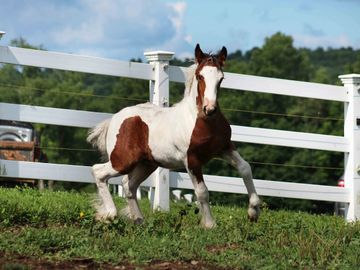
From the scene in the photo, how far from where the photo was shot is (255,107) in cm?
6550

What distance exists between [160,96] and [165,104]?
13 cm

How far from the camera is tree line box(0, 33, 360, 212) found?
150 ft

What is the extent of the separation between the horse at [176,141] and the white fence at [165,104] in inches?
38.7

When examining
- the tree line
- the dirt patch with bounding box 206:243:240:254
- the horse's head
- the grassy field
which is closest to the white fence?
the grassy field

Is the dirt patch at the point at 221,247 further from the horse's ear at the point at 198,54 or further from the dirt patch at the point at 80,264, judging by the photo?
the horse's ear at the point at 198,54

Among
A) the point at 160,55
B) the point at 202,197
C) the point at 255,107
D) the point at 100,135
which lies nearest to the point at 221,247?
the point at 202,197

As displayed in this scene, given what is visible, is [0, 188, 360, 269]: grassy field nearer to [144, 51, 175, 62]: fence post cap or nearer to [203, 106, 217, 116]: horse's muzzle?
[203, 106, 217, 116]: horse's muzzle

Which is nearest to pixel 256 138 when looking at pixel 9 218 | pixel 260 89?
pixel 260 89

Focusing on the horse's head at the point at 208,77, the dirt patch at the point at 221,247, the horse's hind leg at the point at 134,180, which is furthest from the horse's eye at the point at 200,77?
the dirt patch at the point at 221,247

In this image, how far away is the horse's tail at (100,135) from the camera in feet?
35.1

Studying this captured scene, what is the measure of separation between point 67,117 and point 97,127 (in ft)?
2.96

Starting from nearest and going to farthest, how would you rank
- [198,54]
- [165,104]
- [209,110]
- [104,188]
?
[209,110] < [198,54] < [104,188] < [165,104]

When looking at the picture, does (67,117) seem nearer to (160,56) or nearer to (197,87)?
(160,56)

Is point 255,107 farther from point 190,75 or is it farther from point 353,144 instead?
point 190,75
